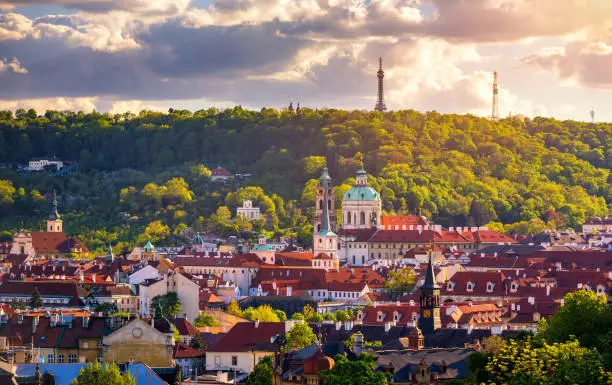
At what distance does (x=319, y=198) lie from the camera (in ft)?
605

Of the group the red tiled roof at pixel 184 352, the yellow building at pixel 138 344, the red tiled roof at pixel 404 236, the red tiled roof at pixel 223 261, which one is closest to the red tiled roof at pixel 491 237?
the red tiled roof at pixel 404 236

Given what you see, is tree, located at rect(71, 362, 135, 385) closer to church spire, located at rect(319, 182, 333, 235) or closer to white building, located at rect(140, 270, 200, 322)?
white building, located at rect(140, 270, 200, 322)

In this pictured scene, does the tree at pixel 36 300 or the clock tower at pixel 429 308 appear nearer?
the clock tower at pixel 429 308

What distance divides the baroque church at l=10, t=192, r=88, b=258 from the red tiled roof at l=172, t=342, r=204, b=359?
9245cm

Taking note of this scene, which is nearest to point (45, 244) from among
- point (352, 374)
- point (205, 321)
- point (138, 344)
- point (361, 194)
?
point (361, 194)

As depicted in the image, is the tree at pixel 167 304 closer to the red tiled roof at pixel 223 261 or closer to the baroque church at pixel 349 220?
the red tiled roof at pixel 223 261

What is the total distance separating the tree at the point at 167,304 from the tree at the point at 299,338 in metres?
30.1

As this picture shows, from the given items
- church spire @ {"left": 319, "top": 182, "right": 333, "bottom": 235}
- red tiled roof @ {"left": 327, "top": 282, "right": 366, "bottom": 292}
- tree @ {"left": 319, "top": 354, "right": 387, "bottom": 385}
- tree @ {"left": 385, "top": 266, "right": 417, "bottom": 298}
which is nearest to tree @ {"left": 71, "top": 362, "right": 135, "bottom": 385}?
tree @ {"left": 319, "top": 354, "right": 387, "bottom": 385}

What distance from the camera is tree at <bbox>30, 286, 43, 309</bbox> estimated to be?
362ft

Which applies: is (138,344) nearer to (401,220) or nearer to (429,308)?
(429,308)

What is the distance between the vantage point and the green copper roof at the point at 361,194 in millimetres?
183375

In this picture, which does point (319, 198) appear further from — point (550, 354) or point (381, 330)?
point (550, 354)

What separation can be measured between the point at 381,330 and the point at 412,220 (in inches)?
3882

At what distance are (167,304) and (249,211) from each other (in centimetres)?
8415
